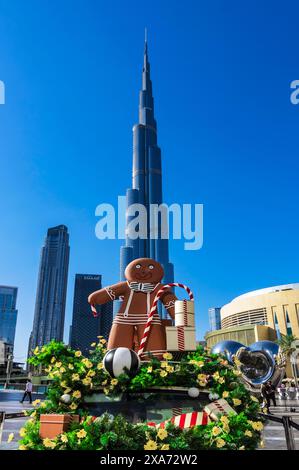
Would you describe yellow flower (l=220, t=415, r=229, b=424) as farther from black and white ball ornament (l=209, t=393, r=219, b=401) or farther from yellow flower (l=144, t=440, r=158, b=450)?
yellow flower (l=144, t=440, r=158, b=450)

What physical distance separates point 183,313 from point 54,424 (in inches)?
136

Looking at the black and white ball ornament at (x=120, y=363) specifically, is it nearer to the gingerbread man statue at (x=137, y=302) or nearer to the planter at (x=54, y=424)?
the planter at (x=54, y=424)

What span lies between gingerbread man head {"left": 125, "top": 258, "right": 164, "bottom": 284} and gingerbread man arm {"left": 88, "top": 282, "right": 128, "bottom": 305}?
0.33 metres

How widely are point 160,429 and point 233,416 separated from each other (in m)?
0.82

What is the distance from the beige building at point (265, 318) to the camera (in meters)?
60.6

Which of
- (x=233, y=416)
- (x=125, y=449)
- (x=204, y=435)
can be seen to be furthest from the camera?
(x=233, y=416)

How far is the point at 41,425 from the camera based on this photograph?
375 cm

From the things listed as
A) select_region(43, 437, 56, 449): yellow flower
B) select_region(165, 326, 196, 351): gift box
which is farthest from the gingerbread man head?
select_region(43, 437, 56, 449): yellow flower

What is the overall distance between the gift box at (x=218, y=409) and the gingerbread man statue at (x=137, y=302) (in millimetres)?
5953

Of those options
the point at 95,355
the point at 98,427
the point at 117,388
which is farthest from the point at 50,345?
the point at 98,427

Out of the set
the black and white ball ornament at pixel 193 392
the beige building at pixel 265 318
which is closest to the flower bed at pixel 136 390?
the black and white ball ornament at pixel 193 392

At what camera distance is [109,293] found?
37.4 feet
